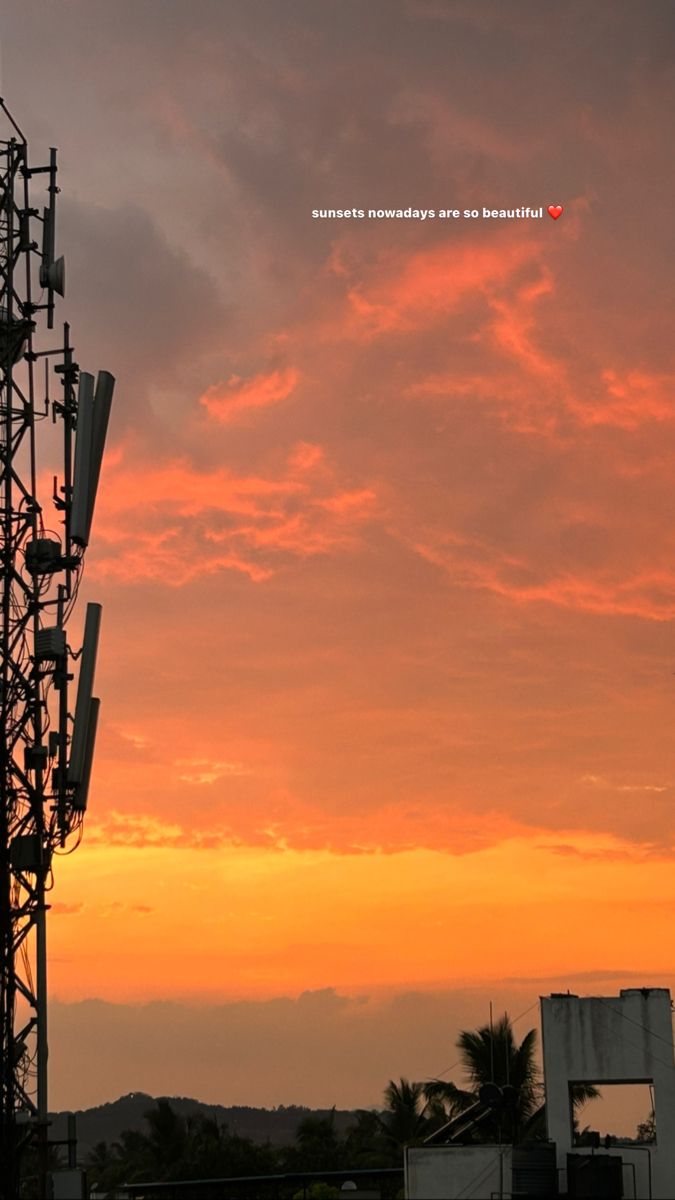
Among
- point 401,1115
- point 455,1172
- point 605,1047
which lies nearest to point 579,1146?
point 605,1047

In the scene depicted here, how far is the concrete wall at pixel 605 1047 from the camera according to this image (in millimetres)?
47344

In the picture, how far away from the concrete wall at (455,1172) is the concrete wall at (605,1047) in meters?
2.15

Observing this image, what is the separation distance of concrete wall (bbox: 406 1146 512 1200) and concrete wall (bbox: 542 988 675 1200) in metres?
2.15

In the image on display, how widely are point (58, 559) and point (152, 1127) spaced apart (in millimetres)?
96196

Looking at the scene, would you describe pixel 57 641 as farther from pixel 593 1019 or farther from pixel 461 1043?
pixel 461 1043

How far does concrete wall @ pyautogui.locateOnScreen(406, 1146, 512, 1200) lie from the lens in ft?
159

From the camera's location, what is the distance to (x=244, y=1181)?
5344 cm

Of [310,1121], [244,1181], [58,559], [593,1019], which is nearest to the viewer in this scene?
[593,1019]

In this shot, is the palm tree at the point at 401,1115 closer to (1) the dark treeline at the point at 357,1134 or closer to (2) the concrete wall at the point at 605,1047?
(1) the dark treeline at the point at 357,1134

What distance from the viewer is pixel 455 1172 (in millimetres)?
48594

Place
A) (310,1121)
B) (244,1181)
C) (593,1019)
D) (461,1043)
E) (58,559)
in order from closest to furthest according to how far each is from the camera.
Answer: (593,1019) → (244,1181) → (58,559) → (461,1043) → (310,1121)

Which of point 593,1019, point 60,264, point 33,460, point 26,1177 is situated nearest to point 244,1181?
point 26,1177

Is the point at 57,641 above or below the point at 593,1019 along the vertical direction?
above

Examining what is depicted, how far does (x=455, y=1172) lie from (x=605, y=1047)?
591 centimetres
